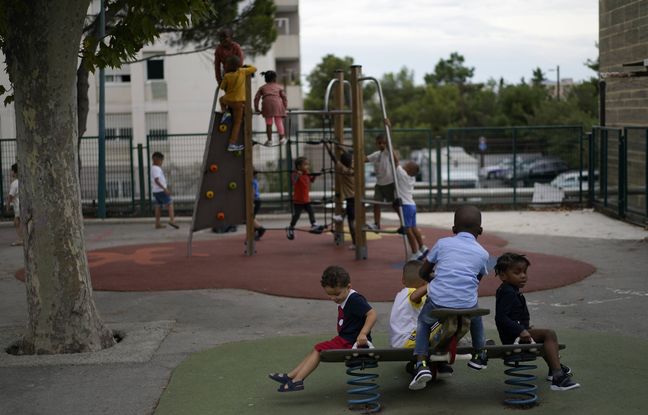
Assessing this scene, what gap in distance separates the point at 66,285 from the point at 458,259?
12.7 feet

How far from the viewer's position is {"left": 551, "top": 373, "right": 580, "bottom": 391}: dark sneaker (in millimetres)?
7480

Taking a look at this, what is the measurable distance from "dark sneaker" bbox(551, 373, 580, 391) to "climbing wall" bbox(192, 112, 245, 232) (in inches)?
345

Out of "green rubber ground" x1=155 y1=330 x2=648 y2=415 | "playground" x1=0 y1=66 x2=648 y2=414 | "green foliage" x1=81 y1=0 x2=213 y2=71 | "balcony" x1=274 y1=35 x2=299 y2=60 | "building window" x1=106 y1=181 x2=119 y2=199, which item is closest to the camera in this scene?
"green rubber ground" x1=155 y1=330 x2=648 y2=415

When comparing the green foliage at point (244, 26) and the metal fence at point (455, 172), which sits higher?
the green foliage at point (244, 26)

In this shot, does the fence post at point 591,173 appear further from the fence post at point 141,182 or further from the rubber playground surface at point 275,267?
the fence post at point 141,182

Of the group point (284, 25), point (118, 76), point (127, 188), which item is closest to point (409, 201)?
point (127, 188)

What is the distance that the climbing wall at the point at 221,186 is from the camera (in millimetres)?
15500

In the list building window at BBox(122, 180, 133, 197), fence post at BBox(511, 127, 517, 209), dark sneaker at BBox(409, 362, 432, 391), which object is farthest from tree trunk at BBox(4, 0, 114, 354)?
fence post at BBox(511, 127, 517, 209)

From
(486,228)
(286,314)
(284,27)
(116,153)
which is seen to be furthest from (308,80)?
(286,314)

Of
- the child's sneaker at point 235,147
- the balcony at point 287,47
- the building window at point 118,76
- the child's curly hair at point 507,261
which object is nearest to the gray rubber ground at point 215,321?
the child's curly hair at point 507,261

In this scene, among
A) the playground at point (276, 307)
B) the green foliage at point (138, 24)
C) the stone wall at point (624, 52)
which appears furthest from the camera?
the stone wall at point (624, 52)

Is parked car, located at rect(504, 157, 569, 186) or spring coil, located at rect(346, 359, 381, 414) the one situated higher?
parked car, located at rect(504, 157, 569, 186)

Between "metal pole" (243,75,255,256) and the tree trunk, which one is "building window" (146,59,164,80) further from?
the tree trunk

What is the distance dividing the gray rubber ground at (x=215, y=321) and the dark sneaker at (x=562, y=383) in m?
0.20
